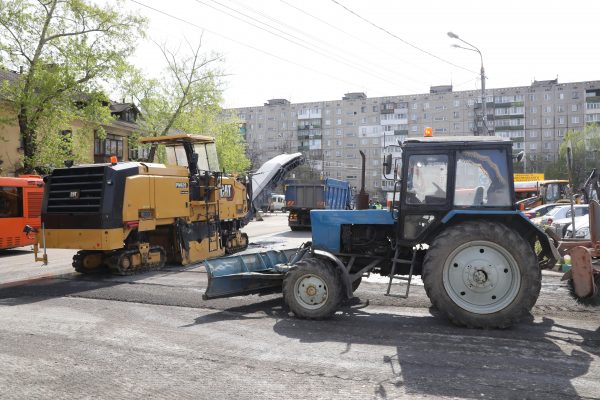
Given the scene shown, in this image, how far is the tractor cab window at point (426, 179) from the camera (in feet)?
21.3

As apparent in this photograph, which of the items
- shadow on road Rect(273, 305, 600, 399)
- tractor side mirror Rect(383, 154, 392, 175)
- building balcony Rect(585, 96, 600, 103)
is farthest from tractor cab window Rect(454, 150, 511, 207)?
building balcony Rect(585, 96, 600, 103)

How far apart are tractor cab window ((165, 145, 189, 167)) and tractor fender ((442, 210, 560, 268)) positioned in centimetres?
854

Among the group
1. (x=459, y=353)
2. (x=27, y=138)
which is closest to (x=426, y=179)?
(x=459, y=353)

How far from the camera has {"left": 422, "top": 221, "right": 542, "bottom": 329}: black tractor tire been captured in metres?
6.04

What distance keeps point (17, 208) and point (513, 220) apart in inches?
631

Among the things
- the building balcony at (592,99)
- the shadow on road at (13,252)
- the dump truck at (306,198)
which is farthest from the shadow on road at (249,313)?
the building balcony at (592,99)

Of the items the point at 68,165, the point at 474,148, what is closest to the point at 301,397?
the point at 474,148

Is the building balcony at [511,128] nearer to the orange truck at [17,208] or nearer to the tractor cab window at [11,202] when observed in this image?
the orange truck at [17,208]

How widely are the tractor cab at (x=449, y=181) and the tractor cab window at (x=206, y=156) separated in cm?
788

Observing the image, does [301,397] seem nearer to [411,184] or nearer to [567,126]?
[411,184]

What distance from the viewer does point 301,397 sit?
4188 millimetres

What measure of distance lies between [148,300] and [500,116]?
A: 85165mm

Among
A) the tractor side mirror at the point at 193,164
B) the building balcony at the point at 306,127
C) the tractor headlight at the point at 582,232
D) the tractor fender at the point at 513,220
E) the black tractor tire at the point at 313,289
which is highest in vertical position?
the building balcony at the point at 306,127

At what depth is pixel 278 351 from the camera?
544cm
